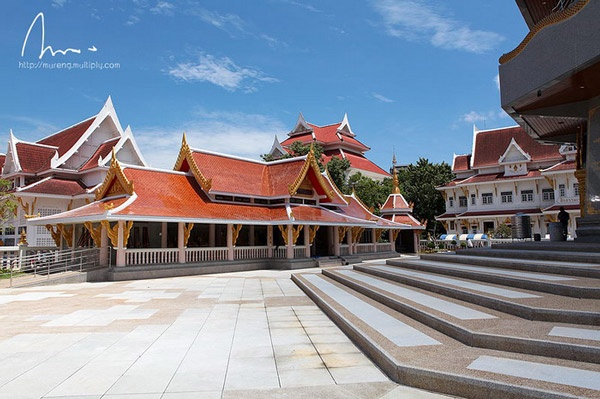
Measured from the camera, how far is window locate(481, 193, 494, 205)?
35.7m

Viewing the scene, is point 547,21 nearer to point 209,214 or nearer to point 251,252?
point 209,214

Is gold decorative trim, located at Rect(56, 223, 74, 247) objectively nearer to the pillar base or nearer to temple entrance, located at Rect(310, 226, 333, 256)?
temple entrance, located at Rect(310, 226, 333, 256)

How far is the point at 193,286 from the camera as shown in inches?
510

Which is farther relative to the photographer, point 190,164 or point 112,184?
point 190,164

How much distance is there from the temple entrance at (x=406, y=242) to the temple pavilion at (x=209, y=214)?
9.50m

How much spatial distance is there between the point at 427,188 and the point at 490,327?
126ft

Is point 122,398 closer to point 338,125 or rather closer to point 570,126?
point 570,126

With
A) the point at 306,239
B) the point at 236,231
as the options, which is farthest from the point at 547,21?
the point at 306,239

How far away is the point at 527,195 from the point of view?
111 ft

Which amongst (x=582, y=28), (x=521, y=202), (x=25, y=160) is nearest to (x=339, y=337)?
(x=582, y=28)

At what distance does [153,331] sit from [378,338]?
3646mm

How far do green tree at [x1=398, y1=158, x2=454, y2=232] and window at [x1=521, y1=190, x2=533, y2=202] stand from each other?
8.48 metres

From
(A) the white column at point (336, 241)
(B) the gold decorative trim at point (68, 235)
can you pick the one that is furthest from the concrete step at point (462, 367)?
(A) the white column at point (336, 241)

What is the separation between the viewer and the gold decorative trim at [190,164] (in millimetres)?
19125
